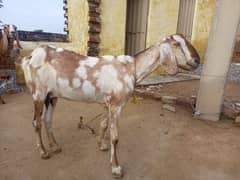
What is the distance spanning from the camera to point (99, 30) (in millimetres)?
4914

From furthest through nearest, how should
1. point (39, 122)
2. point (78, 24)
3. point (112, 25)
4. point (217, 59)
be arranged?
1. point (112, 25)
2. point (78, 24)
3. point (217, 59)
4. point (39, 122)

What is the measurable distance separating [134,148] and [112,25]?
140 inches

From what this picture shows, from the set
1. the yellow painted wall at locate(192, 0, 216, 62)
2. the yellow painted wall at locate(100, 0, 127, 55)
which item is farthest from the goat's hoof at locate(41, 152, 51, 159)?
the yellow painted wall at locate(192, 0, 216, 62)

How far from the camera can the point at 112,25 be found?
5.11 metres

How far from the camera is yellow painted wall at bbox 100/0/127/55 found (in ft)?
16.2

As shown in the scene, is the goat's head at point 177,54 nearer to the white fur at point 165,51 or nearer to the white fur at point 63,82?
the white fur at point 165,51

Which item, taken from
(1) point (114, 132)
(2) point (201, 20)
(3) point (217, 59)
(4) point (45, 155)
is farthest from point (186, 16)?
(4) point (45, 155)

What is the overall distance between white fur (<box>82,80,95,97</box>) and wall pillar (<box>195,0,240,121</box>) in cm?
213

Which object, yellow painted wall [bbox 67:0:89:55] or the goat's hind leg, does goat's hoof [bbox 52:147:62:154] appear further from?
yellow painted wall [bbox 67:0:89:55]

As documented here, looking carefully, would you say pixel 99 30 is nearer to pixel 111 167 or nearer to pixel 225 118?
pixel 225 118

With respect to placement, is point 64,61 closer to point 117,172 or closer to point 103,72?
point 103,72

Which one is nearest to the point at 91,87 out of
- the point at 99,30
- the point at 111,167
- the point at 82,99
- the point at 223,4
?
the point at 82,99

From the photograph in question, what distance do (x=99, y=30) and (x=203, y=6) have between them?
354cm

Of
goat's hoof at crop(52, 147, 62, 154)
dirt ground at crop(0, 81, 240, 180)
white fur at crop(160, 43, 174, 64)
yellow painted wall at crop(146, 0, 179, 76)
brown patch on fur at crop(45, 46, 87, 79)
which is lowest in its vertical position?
dirt ground at crop(0, 81, 240, 180)
